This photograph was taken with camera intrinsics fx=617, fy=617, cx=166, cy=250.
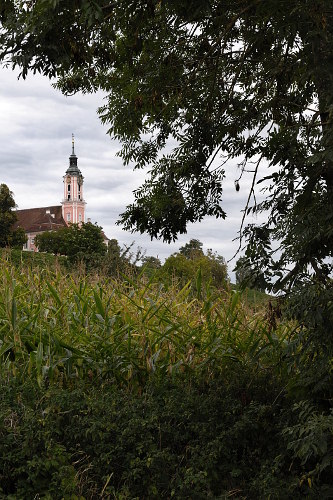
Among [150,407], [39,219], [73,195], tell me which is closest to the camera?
[150,407]

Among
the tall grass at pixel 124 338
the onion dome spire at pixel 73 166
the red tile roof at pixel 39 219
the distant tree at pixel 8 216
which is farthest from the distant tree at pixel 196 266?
the onion dome spire at pixel 73 166

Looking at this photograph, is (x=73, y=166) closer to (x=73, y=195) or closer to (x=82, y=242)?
(x=73, y=195)

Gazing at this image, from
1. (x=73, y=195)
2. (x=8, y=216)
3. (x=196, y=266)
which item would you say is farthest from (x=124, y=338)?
(x=73, y=195)

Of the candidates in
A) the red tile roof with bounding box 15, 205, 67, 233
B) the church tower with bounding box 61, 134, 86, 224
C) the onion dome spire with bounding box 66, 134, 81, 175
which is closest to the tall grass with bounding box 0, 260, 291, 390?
the red tile roof with bounding box 15, 205, 67, 233

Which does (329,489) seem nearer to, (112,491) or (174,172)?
(112,491)

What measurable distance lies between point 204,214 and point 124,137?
1.14 meters

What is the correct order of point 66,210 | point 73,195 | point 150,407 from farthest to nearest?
point 73,195 → point 66,210 → point 150,407

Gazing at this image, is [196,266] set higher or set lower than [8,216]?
lower

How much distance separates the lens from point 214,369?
228 inches

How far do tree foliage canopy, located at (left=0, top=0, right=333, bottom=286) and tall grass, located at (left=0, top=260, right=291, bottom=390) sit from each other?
110cm

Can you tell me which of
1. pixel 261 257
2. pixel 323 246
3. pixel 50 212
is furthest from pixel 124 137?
pixel 50 212

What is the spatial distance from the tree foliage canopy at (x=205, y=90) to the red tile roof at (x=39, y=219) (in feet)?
199

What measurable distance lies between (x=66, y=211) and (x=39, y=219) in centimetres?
1930

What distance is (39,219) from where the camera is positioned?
67688mm
